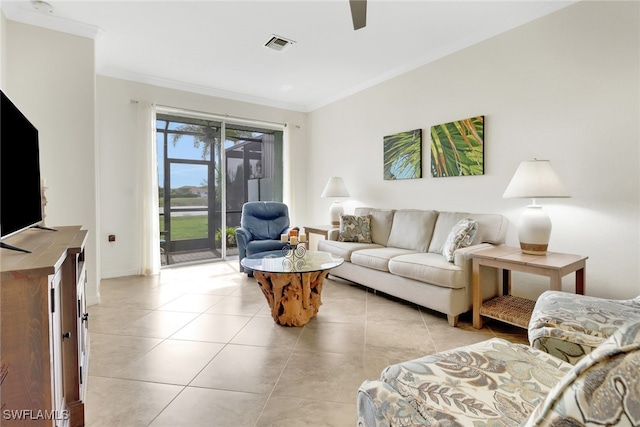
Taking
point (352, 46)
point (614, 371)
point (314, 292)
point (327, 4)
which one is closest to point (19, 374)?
point (614, 371)

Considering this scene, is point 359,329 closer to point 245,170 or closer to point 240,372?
point 240,372

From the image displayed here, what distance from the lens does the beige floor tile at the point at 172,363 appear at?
1.89m

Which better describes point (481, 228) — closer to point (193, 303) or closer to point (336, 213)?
point (336, 213)

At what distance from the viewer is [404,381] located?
3.45ft

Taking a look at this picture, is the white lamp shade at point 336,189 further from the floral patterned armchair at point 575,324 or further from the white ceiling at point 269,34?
the floral patterned armchair at point 575,324

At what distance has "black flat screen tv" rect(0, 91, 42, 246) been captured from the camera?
1.19 metres

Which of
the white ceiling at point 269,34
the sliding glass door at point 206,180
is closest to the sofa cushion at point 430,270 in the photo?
the white ceiling at point 269,34

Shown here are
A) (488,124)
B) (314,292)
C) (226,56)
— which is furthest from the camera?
(226,56)

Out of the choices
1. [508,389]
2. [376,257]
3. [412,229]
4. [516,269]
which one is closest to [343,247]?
[376,257]

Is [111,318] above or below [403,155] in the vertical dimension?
below

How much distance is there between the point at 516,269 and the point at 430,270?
632 mm

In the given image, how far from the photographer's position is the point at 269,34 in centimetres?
321

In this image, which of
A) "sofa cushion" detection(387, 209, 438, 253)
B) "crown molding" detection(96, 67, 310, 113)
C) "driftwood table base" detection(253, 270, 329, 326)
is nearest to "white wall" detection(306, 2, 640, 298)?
"sofa cushion" detection(387, 209, 438, 253)

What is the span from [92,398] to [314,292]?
1.61m
